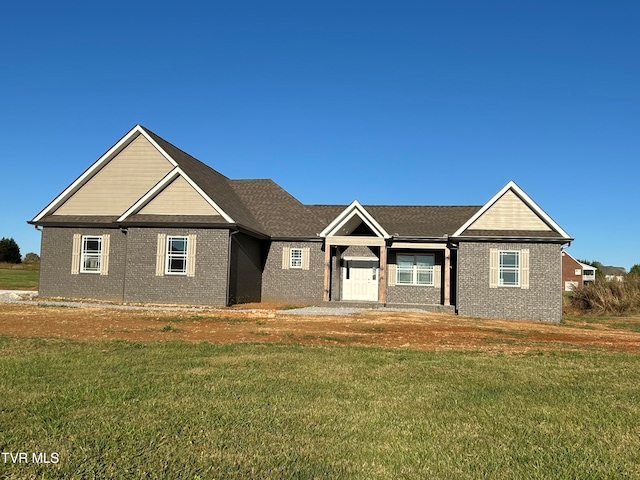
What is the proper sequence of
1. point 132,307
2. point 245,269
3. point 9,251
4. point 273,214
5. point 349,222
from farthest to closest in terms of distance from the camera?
1. point 9,251
2. point 273,214
3. point 349,222
4. point 245,269
5. point 132,307

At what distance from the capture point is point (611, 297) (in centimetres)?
2786

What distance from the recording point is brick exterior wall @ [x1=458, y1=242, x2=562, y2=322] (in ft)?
69.9

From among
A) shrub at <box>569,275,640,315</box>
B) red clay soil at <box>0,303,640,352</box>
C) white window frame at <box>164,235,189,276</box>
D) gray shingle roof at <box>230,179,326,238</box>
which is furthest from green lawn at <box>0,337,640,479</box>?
shrub at <box>569,275,640,315</box>

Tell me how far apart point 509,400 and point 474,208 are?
23757 mm

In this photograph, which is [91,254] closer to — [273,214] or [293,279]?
[273,214]

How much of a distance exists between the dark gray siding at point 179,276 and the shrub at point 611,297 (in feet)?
65.4

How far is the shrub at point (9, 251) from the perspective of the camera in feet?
224

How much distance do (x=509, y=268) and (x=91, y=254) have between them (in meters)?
18.4

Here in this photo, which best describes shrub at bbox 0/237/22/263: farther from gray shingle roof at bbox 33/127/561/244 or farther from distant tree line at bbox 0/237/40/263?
gray shingle roof at bbox 33/127/561/244

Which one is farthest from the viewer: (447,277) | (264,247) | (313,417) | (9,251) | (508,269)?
(9,251)

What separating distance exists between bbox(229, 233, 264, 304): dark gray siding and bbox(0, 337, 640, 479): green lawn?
13.1m

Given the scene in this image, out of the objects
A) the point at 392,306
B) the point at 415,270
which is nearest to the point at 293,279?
the point at 392,306

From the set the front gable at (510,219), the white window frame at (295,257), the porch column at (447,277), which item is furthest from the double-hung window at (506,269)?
→ the white window frame at (295,257)

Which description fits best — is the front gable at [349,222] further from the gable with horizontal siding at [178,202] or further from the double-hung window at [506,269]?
the gable with horizontal siding at [178,202]
